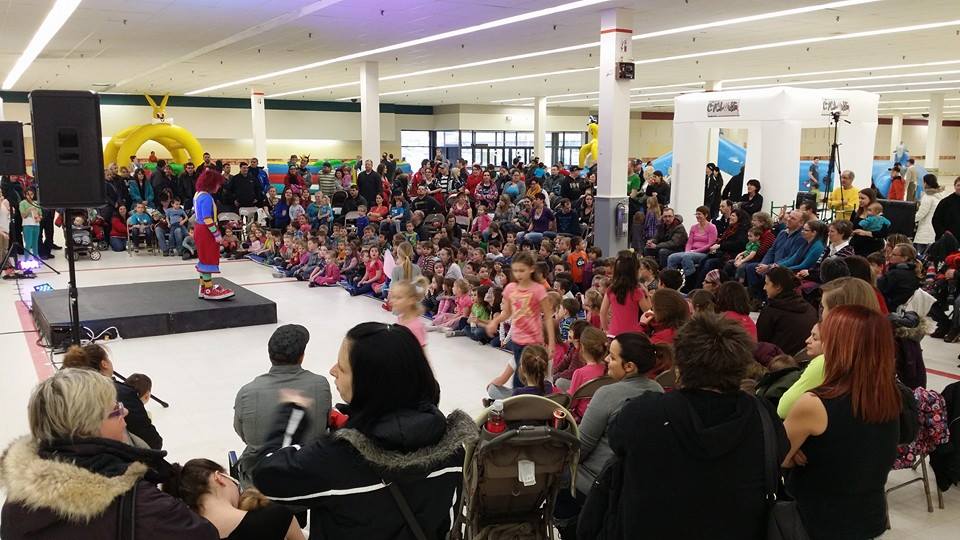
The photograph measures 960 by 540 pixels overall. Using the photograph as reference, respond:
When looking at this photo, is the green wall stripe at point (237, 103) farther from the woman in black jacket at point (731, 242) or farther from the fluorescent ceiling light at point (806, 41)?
the woman in black jacket at point (731, 242)

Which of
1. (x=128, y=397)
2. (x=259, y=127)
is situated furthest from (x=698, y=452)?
(x=259, y=127)

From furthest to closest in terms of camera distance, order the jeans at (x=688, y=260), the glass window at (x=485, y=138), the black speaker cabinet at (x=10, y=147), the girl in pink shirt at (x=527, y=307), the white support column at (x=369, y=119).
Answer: the glass window at (x=485, y=138) < the white support column at (x=369, y=119) < the black speaker cabinet at (x=10, y=147) < the jeans at (x=688, y=260) < the girl in pink shirt at (x=527, y=307)

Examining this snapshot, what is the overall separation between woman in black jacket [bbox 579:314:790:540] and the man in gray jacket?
1421 millimetres

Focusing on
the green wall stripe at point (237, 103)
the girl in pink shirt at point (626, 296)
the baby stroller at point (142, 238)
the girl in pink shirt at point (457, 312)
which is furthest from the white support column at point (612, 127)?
the green wall stripe at point (237, 103)

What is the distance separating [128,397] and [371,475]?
2.09 m

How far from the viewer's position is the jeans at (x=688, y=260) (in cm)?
873

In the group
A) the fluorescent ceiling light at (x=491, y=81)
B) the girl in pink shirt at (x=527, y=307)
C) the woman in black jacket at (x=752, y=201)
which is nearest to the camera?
the girl in pink shirt at (x=527, y=307)

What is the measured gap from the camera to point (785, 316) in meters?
4.30

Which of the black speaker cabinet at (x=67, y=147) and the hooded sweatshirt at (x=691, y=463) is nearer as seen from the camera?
the hooded sweatshirt at (x=691, y=463)

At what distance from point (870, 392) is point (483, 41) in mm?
11674

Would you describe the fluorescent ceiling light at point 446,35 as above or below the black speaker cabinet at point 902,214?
above

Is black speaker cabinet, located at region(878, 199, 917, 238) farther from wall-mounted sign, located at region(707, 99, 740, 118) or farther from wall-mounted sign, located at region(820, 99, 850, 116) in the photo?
wall-mounted sign, located at region(707, 99, 740, 118)

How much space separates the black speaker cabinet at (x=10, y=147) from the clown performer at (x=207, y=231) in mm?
3906

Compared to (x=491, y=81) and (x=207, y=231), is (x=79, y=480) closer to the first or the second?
(x=207, y=231)
